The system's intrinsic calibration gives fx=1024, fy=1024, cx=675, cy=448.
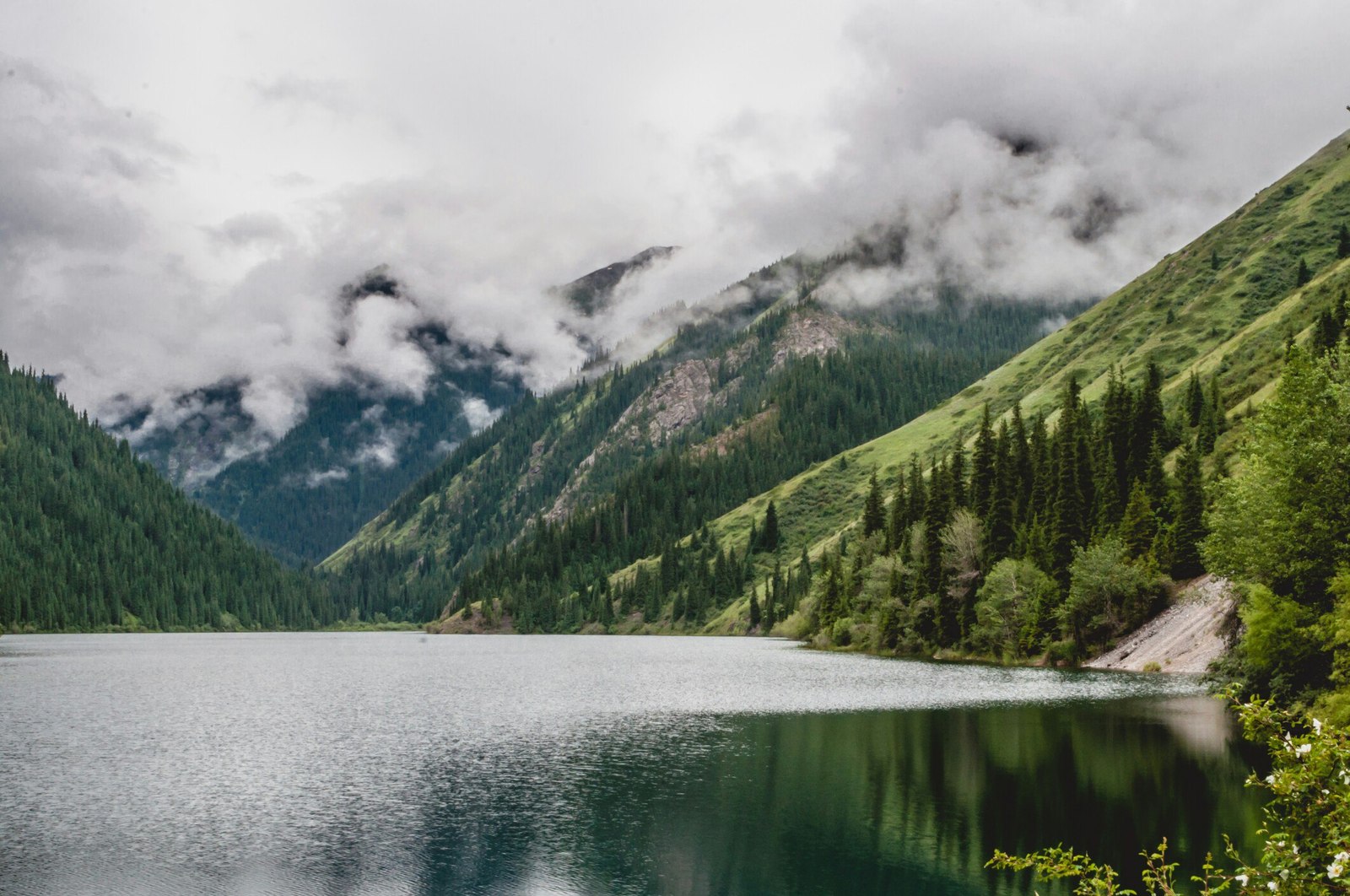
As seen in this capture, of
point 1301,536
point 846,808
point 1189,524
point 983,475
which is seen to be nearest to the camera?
point 846,808

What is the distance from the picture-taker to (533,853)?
4047 centimetres

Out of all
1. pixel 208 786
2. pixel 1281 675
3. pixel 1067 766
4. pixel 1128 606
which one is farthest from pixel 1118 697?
pixel 208 786

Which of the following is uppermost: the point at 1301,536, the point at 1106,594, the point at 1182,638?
the point at 1301,536

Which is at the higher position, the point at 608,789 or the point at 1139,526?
the point at 1139,526

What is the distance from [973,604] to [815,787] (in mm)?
108166

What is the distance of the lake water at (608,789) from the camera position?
37.9 m

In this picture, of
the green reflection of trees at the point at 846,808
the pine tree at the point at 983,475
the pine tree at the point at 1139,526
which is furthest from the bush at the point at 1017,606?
the green reflection of trees at the point at 846,808

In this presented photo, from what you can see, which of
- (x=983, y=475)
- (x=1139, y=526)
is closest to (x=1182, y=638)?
(x=1139, y=526)

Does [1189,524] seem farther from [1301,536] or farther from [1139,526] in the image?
[1301,536]

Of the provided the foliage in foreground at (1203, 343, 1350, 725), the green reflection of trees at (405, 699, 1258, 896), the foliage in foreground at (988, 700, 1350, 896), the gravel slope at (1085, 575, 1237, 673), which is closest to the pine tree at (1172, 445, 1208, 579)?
the gravel slope at (1085, 575, 1237, 673)

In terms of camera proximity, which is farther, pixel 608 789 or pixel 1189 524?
pixel 1189 524

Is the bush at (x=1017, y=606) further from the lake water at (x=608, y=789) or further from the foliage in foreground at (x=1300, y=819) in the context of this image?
the foliage in foreground at (x=1300, y=819)

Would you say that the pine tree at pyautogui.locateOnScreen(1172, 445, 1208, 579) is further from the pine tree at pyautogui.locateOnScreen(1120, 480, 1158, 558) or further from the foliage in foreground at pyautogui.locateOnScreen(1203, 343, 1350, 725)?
the foliage in foreground at pyautogui.locateOnScreen(1203, 343, 1350, 725)

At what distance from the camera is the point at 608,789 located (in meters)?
53.2
